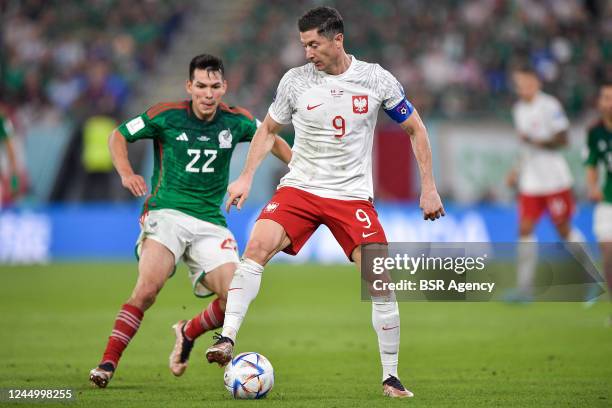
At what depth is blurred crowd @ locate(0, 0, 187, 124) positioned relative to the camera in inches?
1001

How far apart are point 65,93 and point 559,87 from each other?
1125cm

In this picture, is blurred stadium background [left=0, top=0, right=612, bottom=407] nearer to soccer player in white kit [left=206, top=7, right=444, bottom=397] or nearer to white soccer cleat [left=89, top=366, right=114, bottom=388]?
white soccer cleat [left=89, top=366, right=114, bottom=388]

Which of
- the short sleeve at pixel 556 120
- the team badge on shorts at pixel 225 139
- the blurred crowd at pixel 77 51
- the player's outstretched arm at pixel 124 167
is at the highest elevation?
the blurred crowd at pixel 77 51

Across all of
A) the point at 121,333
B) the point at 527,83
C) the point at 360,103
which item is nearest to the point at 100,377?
the point at 121,333

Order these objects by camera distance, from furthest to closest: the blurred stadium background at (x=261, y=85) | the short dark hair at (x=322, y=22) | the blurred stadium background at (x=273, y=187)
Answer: the blurred stadium background at (x=261, y=85) < the blurred stadium background at (x=273, y=187) < the short dark hair at (x=322, y=22)

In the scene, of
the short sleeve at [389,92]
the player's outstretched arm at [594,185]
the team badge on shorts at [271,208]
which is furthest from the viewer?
the player's outstretched arm at [594,185]

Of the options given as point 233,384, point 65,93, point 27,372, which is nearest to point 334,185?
point 233,384

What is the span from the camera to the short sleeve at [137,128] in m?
8.59

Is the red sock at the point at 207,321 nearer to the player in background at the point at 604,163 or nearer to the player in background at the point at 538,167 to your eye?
the player in background at the point at 604,163

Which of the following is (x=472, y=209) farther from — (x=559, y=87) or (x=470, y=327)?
(x=470, y=327)

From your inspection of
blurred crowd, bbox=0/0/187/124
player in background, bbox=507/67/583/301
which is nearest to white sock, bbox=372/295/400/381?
player in background, bbox=507/67/583/301

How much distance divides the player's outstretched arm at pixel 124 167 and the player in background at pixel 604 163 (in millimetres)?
6051

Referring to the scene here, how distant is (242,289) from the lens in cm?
771

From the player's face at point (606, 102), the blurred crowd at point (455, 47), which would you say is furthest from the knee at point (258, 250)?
the blurred crowd at point (455, 47)
